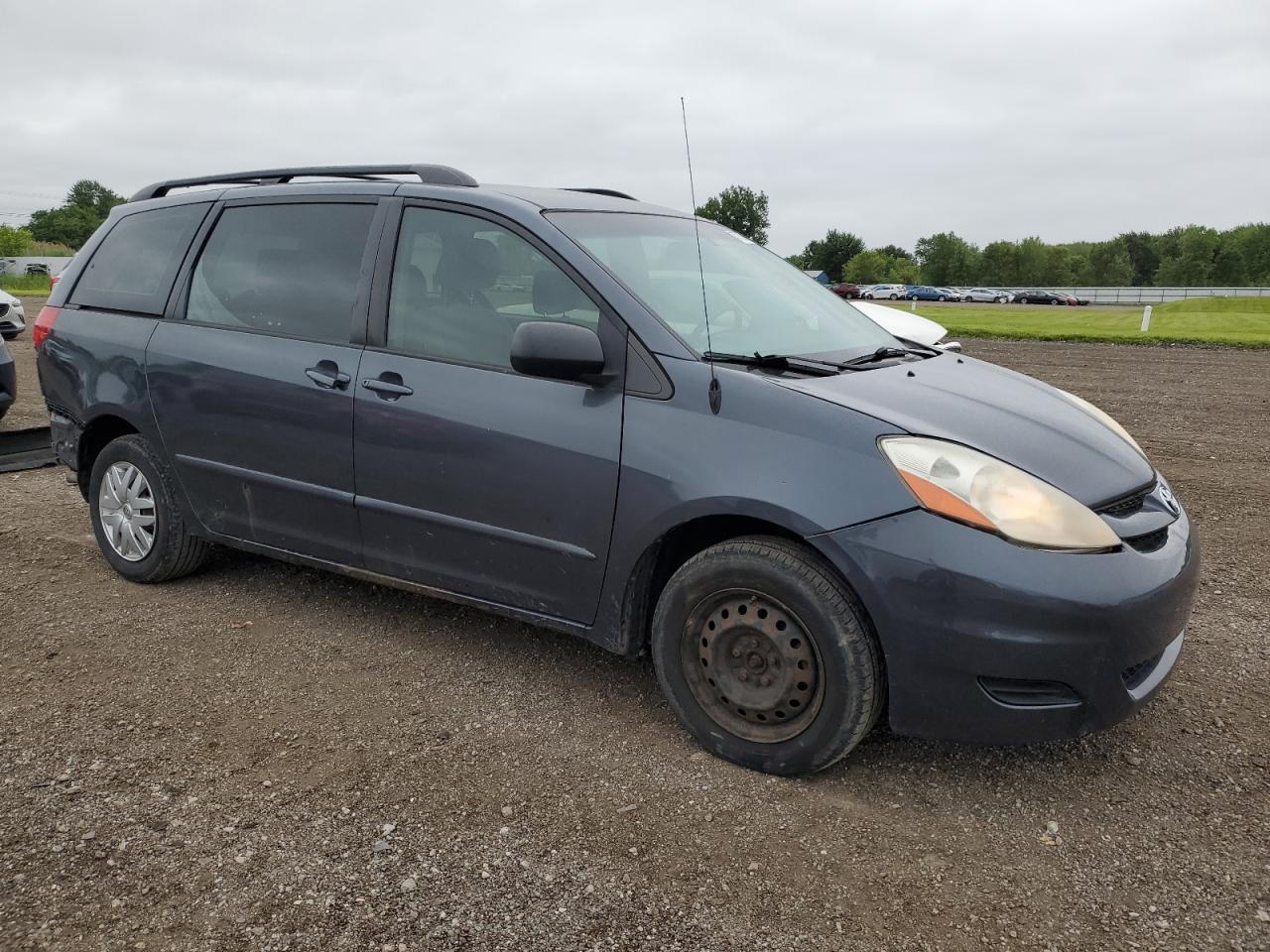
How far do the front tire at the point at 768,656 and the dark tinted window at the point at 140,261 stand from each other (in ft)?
9.44

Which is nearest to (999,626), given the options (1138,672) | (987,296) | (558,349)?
(1138,672)

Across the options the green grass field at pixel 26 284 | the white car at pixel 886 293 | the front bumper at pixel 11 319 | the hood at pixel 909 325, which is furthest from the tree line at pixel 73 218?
the hood at pixel 909 325

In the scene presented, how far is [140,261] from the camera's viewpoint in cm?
473

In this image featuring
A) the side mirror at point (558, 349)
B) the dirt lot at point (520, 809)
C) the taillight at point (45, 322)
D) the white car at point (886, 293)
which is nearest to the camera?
the dirt lot at point (520, 809)

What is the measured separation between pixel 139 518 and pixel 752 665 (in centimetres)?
310

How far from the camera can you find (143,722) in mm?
3445

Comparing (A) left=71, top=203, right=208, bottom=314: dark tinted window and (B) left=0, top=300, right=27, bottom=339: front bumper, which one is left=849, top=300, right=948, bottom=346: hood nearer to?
(A) left=71, top=203, right=208, bottom=314: dark tinted window

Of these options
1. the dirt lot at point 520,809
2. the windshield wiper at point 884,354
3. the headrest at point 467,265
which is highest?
the headrest at point 467,265

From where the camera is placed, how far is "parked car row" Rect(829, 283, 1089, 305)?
65250 millimetres

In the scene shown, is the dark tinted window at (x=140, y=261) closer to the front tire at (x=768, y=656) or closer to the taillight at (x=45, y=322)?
the taillight at (x=45, y=322)

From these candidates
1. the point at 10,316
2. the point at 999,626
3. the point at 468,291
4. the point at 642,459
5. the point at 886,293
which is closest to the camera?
the point at 999,626

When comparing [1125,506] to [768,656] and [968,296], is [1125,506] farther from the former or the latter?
[968,296]

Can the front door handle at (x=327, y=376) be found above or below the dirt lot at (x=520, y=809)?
above

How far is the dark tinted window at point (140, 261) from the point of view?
4570mm
